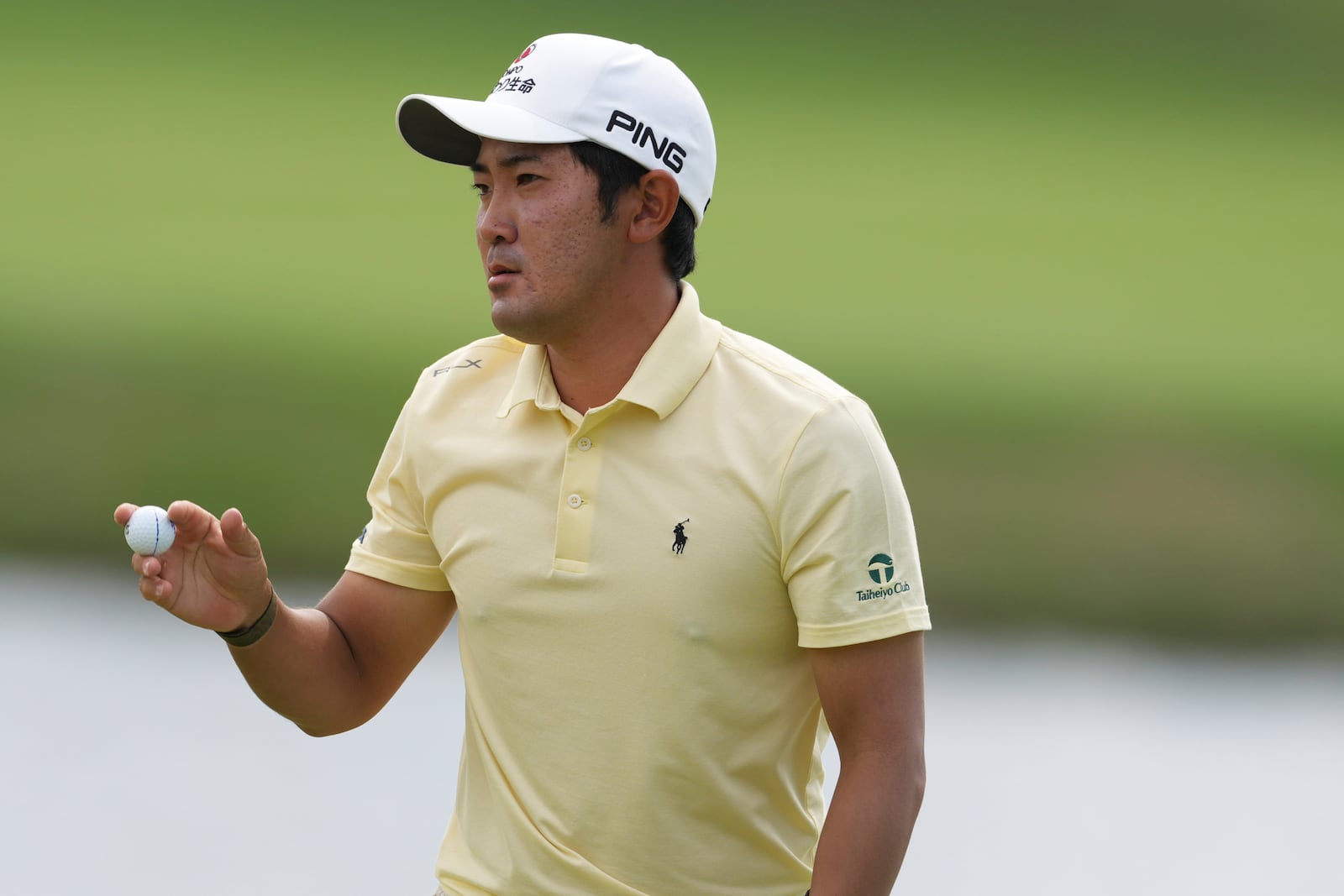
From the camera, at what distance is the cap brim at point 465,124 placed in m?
1.88

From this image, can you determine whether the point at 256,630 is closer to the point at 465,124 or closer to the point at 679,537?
the point at 679,537

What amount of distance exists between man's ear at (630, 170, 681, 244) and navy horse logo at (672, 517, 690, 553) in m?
0.36

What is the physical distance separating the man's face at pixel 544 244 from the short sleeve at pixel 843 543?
32 centimetres

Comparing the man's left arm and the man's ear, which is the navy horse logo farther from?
the man's ear

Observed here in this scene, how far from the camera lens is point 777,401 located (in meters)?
1.84

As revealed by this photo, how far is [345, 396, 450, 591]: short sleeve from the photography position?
2.04 meters

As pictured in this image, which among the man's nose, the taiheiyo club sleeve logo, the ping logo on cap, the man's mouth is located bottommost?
the taiheiyo club sleeve logo

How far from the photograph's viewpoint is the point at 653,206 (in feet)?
6.48

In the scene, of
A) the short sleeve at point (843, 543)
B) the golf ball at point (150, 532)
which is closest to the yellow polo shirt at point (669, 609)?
the short sleeve at point (843, 543)

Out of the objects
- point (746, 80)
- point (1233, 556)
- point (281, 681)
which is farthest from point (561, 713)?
point (746, 80)

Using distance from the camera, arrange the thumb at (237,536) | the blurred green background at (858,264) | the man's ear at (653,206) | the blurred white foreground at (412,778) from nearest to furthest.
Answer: the thumb at (237,536) → the man's ear at (653,206) → the blurred white foreground at (412,778) → the blurred green background at (858,264)

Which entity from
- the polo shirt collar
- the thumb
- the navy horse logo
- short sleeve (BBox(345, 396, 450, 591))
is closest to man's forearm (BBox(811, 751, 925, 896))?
the navy horse logo

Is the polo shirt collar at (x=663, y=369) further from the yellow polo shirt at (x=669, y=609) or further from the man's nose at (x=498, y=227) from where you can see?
the man's nose at (x=498, y=227)

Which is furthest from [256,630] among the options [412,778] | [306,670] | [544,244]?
[412,778]
